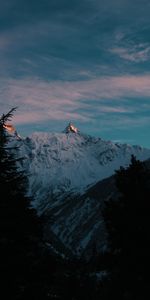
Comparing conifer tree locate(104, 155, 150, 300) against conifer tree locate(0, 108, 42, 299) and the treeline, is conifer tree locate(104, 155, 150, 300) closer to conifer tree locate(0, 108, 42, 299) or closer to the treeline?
the treeline

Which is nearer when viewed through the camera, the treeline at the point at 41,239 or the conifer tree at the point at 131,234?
the treeline at the point at 41,239

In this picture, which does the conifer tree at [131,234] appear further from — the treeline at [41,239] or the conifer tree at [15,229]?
the conifer tree at [15,229]

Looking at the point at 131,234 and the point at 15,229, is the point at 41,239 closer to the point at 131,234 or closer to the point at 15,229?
the point at 15,229

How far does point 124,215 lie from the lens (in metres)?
24.3

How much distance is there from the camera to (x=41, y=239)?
17781 mm

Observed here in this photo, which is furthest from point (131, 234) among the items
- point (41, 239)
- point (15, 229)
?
point (15, 229)

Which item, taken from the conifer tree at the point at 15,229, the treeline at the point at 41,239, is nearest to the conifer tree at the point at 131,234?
the treeline at the point at 41,239

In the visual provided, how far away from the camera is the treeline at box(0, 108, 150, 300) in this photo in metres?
16.4

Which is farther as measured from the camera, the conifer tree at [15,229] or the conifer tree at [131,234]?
the conifer tree at [131,234]

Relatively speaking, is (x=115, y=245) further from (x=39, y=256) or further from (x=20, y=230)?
(x=20, y=230)

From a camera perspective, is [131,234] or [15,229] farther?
[131,234]

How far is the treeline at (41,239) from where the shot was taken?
16.4 m

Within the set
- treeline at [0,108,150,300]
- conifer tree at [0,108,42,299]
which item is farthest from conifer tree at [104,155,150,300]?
conifer tree at [0,108,42,299]

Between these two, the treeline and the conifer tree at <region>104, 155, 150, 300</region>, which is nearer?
the treeline
